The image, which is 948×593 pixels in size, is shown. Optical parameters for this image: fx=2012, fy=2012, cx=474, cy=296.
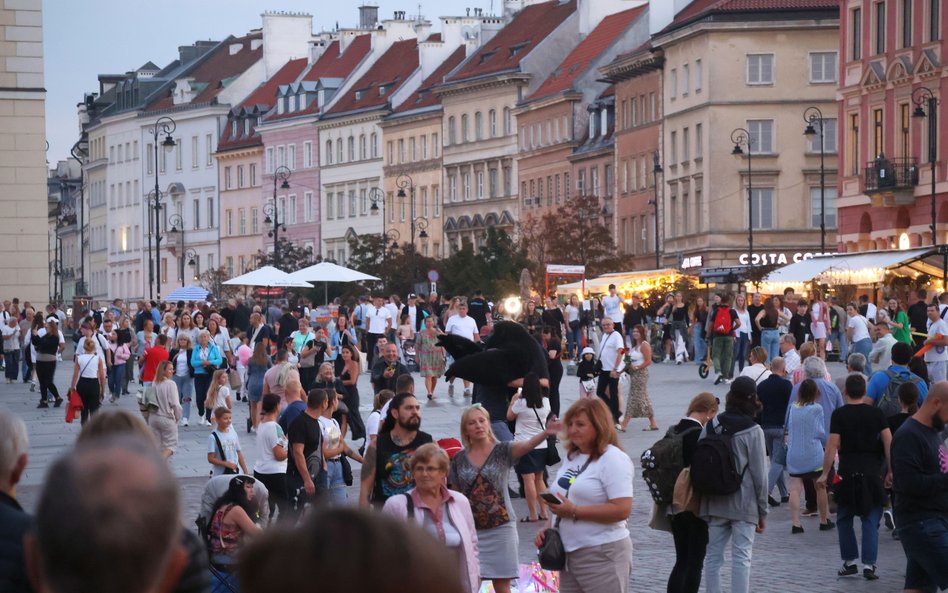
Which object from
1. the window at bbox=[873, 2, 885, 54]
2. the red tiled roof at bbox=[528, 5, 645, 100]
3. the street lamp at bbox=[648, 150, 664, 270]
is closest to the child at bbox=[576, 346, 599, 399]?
the window at bbox=[873, 2, 885, 54]

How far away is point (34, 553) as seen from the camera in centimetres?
292

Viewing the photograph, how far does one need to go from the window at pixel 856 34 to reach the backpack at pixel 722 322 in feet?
119

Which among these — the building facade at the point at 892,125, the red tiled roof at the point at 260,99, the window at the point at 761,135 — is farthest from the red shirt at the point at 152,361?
the red tiled roof at the point at 260,99

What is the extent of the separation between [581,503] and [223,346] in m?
23.7

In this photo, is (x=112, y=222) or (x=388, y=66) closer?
(x=388, y=66)

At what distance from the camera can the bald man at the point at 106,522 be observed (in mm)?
2756

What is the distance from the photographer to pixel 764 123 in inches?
3250

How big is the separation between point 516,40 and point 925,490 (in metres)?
100

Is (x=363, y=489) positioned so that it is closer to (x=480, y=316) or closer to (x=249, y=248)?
(x=480, y=316)

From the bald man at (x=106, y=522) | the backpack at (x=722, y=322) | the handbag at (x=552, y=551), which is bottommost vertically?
the handbag at (x=552, y=551)

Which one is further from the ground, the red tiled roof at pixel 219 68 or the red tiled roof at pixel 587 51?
the red tiled roof at pixel 219 68

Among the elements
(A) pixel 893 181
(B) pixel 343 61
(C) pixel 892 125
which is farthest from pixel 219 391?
(B) pixel 343 61

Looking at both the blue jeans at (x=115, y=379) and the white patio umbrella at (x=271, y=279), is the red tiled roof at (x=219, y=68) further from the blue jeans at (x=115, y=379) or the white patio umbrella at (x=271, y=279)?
the blue jeans at (x=115, y=379)

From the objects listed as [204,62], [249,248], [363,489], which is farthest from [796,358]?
[204,62]
